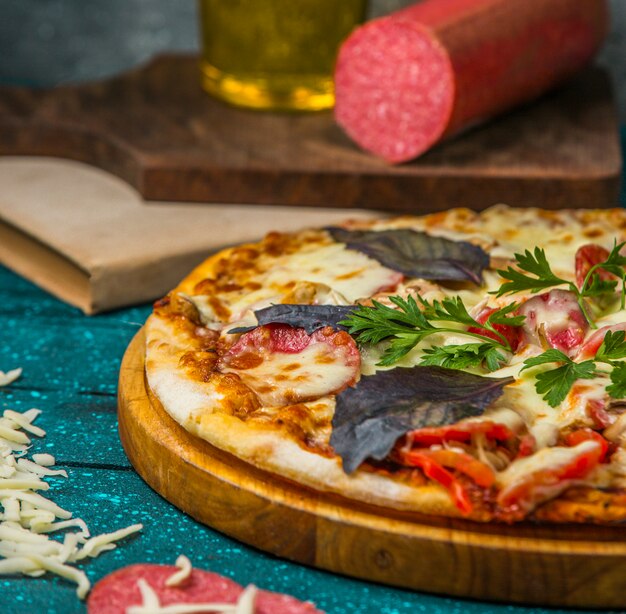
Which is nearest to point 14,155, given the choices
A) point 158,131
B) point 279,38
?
point 158,131

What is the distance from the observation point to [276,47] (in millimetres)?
2758

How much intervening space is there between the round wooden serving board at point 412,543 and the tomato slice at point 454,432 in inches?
3.4

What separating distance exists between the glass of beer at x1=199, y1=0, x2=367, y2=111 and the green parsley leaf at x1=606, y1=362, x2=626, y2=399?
149cm

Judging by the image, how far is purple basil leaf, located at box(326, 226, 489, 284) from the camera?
5.96ft

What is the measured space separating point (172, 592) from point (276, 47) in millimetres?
1683

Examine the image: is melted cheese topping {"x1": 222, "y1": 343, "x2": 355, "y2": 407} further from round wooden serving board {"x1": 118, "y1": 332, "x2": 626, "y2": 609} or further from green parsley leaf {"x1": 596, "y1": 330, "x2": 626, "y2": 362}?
green parsley leaf {"x1": 596, "y1": 330, "x2": 626, "y2": 362}

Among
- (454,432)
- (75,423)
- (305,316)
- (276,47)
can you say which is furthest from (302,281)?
(276,47)

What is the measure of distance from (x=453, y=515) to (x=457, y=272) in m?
0.56

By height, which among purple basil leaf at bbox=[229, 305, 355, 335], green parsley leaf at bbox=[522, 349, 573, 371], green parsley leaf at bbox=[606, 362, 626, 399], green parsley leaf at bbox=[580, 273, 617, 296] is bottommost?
purple basil leaf at bbox=[229, 305, 355, 335]

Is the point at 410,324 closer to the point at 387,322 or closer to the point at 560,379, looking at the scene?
the point at 387,322

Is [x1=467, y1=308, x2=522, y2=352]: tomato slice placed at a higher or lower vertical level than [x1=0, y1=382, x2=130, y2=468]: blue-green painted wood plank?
higher

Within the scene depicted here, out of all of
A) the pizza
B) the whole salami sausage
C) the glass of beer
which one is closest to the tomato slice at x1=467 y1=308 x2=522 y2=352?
the pizza

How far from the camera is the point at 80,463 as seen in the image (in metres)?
1.64

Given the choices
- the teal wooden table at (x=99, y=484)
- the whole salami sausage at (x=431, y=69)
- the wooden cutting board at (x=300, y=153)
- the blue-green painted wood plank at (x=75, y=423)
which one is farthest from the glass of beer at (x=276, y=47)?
the blue-green painted wood plank at (x=75, y=423)
